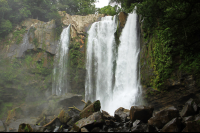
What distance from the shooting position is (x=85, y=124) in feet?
24.0

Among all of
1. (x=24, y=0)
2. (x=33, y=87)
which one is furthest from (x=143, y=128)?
(x=24, y=0)

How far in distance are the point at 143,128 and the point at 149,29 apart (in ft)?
28.2

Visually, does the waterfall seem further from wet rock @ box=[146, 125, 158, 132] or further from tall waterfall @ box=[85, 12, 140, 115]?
wet rock @ box=[146, 125, 158, 132]

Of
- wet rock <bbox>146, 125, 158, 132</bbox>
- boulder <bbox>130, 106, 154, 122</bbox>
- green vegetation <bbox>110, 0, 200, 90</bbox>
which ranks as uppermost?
green vegetation <bbox>110, 0, 200, 90</bbox>

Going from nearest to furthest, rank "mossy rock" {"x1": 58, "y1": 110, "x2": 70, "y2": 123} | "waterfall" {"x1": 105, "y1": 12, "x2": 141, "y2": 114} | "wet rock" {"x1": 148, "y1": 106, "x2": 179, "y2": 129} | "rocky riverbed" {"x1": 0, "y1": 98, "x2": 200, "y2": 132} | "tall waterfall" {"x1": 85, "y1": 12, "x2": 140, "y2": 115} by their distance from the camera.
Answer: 1. "rocky riverbed" {"x1": 0, "y1": 98, "x2": 200, "y2": 132}
2. "wet rock" {"x1": 148, "y1": 106, "x2": 179, "y2": 129}
3. "mossy rock" {"x1": 58, "y1": 110, "x2": 70, "y2": 123}
4. "waterfall" {"x1": 105, "y1": 12, "x2": 141, "y2": 114}
5. "tall waterfall" {"x1": 85, "y1": 12, "x2": 140, "y2": 115}

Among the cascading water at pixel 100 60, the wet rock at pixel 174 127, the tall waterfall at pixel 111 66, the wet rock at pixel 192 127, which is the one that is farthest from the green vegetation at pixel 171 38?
the cascading water at pixel 100 60

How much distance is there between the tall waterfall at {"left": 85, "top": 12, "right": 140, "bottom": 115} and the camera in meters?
14.1

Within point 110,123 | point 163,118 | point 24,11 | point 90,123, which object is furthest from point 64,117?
point 24,11

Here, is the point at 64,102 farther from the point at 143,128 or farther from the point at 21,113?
the point at 143,128

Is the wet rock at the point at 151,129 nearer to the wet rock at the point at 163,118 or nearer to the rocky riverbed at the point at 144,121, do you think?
the rocky riverbed at the point at 144,121

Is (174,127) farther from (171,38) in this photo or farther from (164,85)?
(171,38)

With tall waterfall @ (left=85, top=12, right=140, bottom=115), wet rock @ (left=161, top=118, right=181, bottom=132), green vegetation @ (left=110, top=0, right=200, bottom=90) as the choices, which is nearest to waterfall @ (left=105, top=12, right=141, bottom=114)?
tall waterfall @ (left=85, top=12, right=140, bottom=115)

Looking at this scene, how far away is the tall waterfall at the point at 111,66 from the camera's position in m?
14.1

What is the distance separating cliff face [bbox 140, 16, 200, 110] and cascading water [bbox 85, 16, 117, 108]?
224 inches
